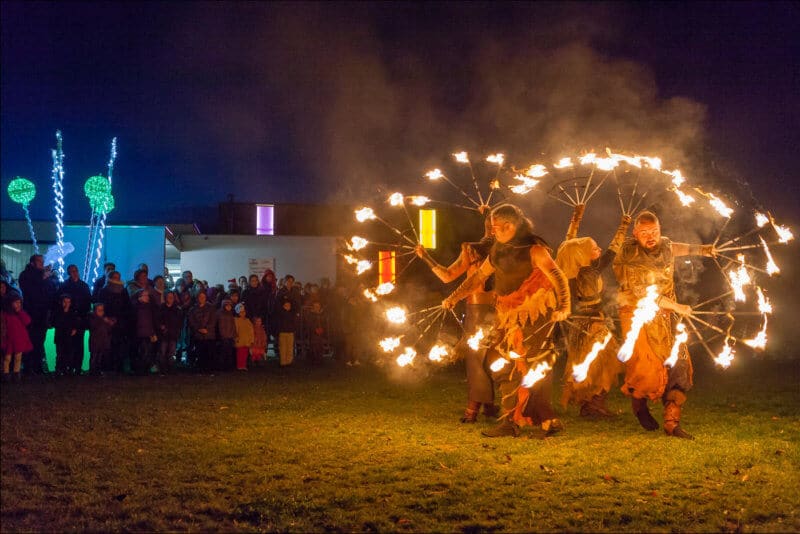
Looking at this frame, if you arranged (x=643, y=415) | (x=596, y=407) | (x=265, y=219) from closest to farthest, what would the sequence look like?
(x=643, y=415) → (x=596, y=407) → (x=265, y=219)

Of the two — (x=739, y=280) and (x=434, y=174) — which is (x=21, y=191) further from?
(x=739, y=280)

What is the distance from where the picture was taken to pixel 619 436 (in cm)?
745

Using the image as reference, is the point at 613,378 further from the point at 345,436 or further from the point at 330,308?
the point at 330,308

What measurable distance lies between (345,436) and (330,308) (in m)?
8.05

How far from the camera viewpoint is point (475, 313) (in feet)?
27.0

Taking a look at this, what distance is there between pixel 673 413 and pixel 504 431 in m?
1.60

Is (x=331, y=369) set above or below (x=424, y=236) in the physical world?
below

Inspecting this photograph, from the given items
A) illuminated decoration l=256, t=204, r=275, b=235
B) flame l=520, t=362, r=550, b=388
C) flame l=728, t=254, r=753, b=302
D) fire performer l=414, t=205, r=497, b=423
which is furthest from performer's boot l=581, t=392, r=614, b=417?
illuminated decoration l=256, t=204, r=275, b=235

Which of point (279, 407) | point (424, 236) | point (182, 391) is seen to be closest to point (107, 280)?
point (182, 391)

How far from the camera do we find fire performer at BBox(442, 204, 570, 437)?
7.18m

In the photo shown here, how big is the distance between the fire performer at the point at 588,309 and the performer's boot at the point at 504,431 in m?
1.08

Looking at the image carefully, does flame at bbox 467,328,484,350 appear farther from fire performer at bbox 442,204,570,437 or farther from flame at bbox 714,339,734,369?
flame at bbox 714,339,734,369

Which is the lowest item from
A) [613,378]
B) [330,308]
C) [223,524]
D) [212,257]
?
[223,524]

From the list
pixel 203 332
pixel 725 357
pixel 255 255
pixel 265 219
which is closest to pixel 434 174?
pixel 725 357
